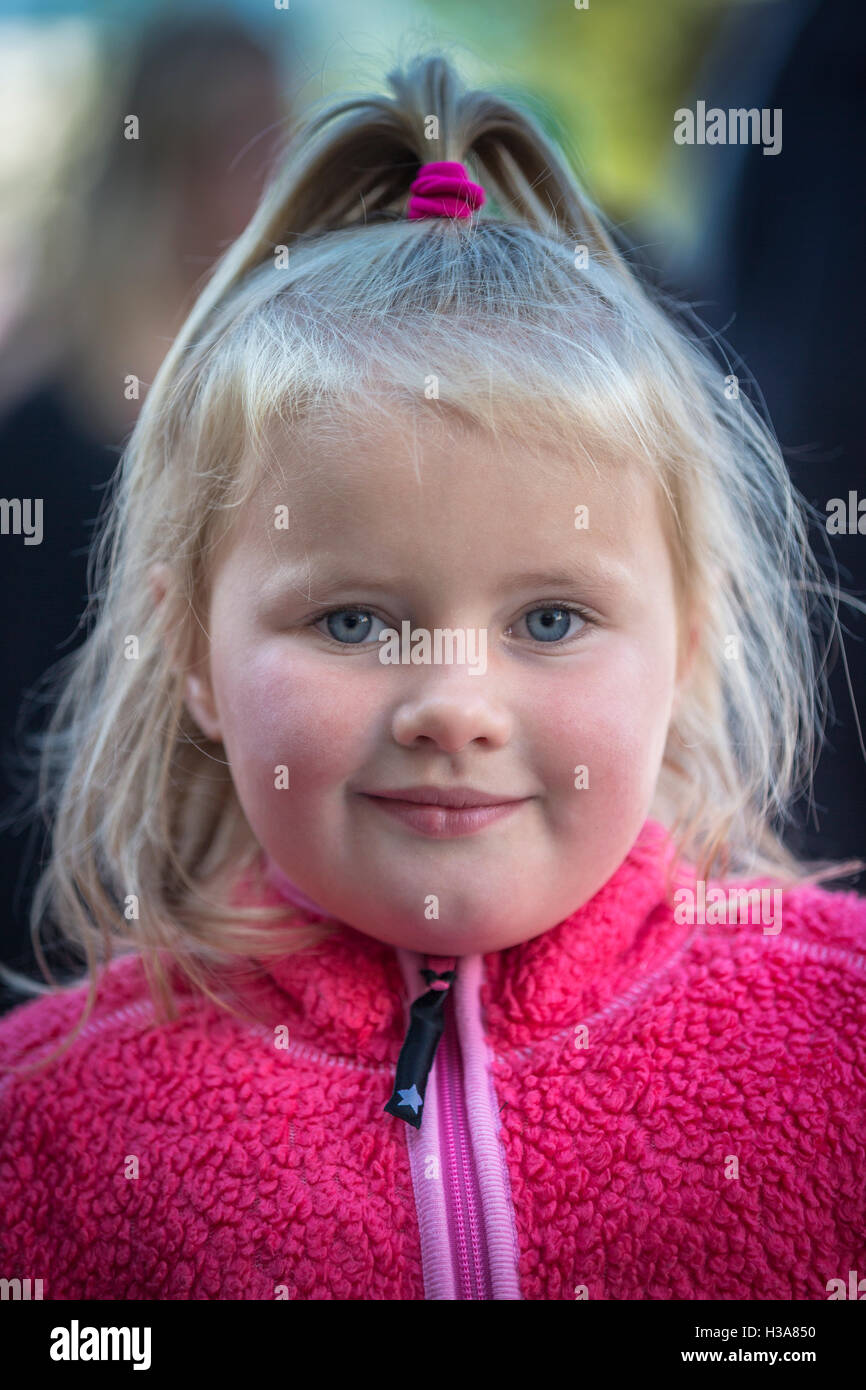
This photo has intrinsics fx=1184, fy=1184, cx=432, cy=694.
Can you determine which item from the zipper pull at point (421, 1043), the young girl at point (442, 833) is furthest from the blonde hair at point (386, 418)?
the zipper pull at point (421, 1043)

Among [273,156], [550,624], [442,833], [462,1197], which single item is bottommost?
[462,1197]

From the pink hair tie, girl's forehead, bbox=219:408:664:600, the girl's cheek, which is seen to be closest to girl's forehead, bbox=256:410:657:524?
girl's forehead, bbox=219:408:664:600

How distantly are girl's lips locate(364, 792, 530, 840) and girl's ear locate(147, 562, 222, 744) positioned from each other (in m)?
0.21

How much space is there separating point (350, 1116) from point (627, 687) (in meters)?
0.38

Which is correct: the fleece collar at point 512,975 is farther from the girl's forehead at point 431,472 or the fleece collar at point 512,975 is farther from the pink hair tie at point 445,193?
the pink hair tie at point 445,193

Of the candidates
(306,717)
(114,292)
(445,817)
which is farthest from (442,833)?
(114,292)

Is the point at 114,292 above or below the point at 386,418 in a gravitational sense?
above

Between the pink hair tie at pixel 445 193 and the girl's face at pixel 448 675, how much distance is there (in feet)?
0.75

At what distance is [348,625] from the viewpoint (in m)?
0.82

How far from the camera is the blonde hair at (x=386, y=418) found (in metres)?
0.84

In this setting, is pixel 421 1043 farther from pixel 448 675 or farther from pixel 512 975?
pixel 448 675

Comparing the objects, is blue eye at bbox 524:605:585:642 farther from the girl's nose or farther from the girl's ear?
the girl's ear

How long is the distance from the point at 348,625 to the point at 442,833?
16 cm
